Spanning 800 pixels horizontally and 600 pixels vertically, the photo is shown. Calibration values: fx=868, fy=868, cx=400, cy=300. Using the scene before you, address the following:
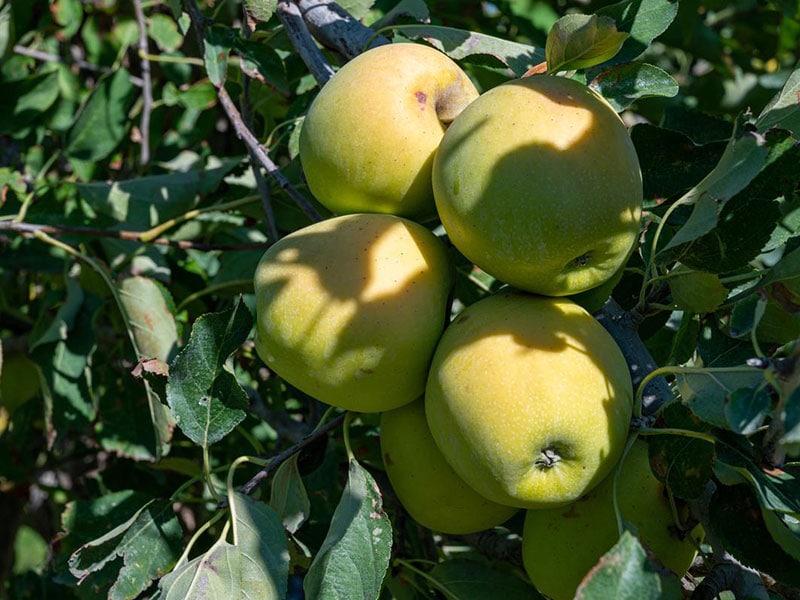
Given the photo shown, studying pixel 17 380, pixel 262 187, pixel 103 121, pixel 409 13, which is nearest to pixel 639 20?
pixel 409 13

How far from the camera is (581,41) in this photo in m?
1.07

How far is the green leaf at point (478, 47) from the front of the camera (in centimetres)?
133

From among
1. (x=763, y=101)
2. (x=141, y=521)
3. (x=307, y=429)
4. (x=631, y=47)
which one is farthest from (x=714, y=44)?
(x=141, y=521)

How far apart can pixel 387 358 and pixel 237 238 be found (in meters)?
1.08

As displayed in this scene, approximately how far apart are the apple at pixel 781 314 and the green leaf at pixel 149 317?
100 cm

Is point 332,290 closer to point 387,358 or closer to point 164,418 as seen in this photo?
point 387,358

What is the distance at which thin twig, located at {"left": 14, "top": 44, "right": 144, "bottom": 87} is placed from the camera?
7.54 feet

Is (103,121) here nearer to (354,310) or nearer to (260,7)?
(260,7)

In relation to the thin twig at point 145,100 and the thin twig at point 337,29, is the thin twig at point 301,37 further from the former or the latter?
the thin twig at point 145,100

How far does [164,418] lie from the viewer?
147 centimetres


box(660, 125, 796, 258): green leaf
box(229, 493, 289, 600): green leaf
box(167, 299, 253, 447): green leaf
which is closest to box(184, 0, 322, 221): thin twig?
box(167, 299, 253, 447): green leaf

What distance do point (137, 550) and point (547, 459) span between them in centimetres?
60

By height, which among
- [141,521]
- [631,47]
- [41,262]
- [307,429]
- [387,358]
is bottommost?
[307,429]

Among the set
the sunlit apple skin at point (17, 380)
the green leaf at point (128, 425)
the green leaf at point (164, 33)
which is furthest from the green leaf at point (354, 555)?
the green leaf at point (164, 33)
